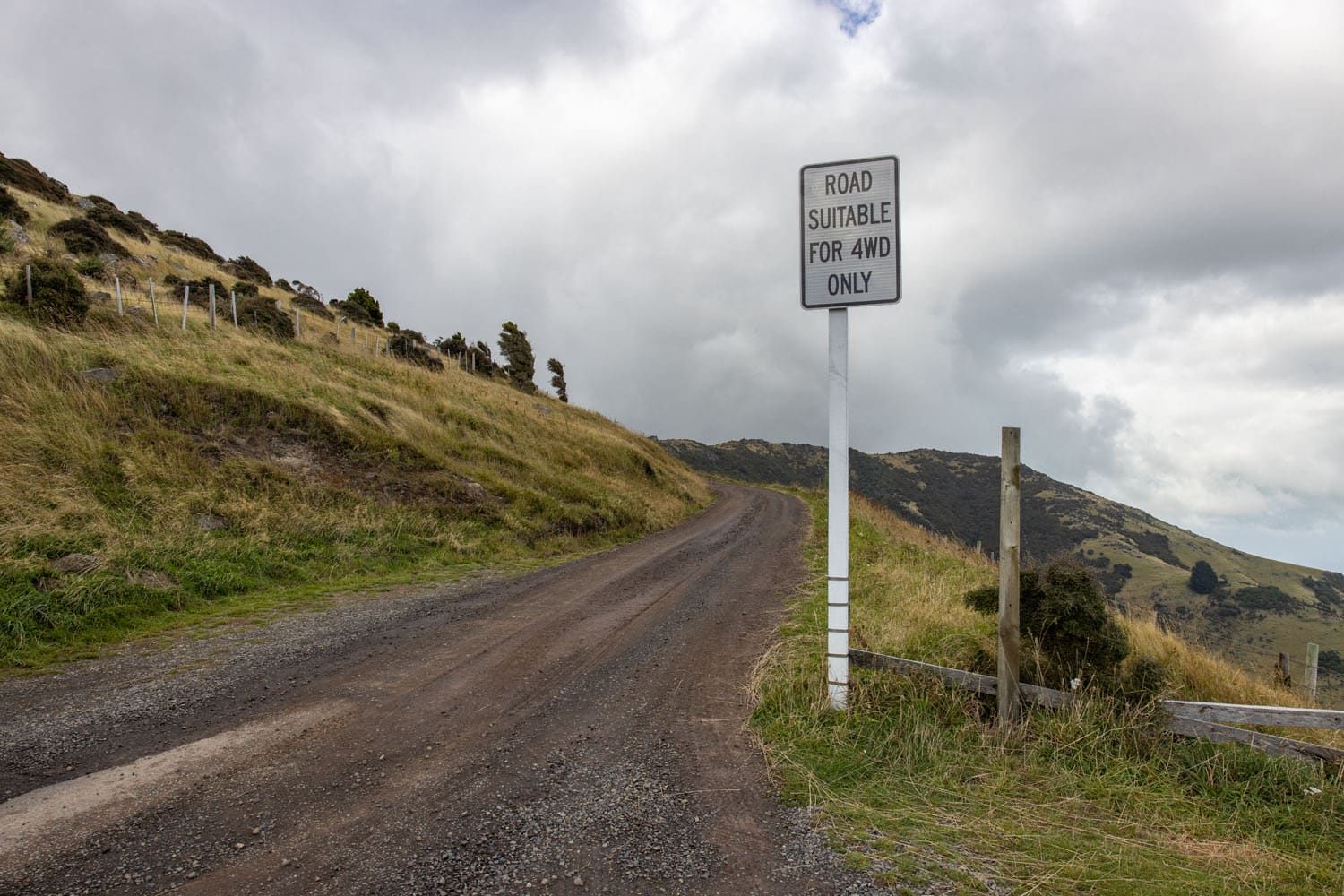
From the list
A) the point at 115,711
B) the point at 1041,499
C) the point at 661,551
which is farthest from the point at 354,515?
the point at 1041,499

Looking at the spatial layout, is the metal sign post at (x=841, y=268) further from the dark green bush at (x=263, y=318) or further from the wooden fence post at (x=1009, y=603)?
the dark green bush at (x=263, y=318)

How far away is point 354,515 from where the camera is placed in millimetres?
12992

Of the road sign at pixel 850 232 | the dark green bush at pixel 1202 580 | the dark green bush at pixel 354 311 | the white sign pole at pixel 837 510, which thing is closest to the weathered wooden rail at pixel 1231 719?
the white sign pole at pixel 837 510

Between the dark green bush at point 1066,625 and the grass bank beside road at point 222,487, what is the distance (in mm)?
9617

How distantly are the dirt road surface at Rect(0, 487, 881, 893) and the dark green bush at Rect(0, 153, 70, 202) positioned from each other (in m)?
42.0

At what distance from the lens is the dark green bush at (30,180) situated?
32562 mm

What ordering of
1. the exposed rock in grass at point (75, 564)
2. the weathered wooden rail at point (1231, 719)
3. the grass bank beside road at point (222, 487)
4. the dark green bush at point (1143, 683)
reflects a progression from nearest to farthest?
1. the weathered wooden rail at point (1231, 719)
2. the dark green bush at point (1143, 683)
3. the exposed rock in grass at point (75, 564)
4. the grass bank beside road at point (222, 487)

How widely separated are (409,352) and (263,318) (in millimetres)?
8357

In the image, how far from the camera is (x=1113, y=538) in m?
119

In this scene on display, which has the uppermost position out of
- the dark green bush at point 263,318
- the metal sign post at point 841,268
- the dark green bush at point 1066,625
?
the dark green bush at point 263,318

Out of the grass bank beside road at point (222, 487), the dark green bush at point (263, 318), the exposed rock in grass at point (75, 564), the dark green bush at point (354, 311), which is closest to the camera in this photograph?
the exposed rock in grass at point (75, 564)

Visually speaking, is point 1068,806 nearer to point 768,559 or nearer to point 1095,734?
point 1095,734

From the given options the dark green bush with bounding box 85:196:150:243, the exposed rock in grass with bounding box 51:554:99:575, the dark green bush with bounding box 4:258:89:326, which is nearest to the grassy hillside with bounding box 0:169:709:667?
the exposed rock in grass with bounding box 51:554:99:575

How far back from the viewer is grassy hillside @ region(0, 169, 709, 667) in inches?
325
